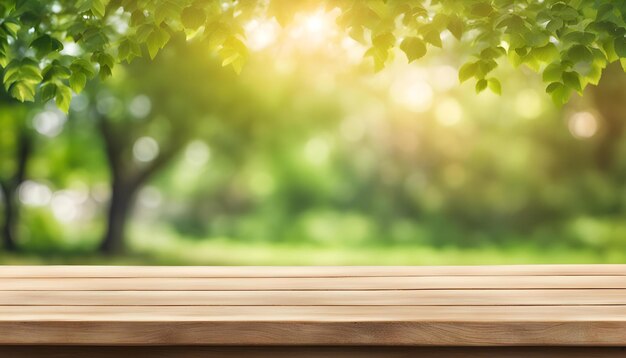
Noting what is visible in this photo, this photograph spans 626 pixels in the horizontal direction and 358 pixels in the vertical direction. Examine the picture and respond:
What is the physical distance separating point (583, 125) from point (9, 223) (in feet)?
52.2

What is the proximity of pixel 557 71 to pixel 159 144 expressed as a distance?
16.7 m

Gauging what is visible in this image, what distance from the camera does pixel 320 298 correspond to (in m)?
3.30

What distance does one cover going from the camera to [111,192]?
2012 centimetres

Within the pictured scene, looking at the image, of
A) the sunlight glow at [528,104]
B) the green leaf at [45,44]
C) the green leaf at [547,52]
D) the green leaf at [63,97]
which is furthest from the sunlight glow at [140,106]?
the green leaf at [547,52]

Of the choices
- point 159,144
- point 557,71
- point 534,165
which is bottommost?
point 557,71

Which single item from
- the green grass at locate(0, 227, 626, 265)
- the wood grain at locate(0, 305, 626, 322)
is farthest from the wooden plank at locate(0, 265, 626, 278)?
the green grass at locate(0, 227, 626, 265)

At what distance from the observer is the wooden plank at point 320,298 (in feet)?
10.5

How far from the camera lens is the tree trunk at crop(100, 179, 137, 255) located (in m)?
19.9

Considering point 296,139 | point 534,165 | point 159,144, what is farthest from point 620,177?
point 159,144

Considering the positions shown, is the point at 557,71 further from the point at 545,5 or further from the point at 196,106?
the point at 196,106

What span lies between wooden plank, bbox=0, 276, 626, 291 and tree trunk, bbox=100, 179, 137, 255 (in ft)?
53.8

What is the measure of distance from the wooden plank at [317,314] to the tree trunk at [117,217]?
17.1 metres

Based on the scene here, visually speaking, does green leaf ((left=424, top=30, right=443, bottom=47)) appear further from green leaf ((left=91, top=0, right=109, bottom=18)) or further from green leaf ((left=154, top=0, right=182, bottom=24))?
green leaf ((left=91, top=0, right=109, bottom=18))

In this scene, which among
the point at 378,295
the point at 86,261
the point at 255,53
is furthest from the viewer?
the point at 86,261
